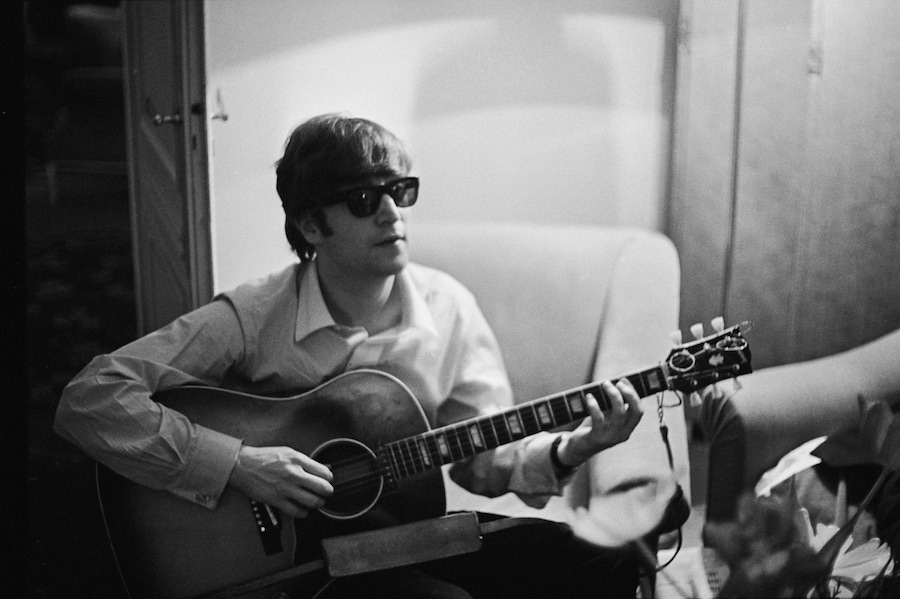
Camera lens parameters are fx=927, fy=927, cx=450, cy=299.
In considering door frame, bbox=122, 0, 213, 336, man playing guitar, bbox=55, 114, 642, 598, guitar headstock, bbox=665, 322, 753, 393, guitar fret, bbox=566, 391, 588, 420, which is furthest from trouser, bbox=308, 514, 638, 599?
door frame, bbox=122, 0, 213, 336

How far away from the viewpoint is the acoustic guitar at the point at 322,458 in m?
1.50

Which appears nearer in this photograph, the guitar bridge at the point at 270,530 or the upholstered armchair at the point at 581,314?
the guitar bridge at the point at 270,530

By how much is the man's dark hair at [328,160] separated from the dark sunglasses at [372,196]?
0.01 meters

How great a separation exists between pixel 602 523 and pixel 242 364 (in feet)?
2.34

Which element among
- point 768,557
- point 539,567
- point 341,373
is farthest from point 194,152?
point 768,557

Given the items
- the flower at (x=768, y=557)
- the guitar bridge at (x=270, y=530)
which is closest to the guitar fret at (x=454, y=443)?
the guitar bridge at (x=270, y=530)

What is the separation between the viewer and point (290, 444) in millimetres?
1529

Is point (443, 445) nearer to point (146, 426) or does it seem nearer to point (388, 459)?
point (388, 459)

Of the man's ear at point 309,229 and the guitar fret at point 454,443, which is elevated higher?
the man's ear at point 309,229

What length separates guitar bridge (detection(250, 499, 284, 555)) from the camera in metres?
1.51

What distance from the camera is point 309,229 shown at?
5.32 ft

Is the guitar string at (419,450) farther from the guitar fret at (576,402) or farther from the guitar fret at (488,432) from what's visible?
the guitar fret at (576,402)

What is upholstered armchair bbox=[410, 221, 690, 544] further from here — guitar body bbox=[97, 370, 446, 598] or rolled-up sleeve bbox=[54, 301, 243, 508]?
rolled-up sleeve bbox=[54, 301, 243, 508]

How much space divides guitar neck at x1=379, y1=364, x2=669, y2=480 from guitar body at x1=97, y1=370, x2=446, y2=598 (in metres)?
0.03
